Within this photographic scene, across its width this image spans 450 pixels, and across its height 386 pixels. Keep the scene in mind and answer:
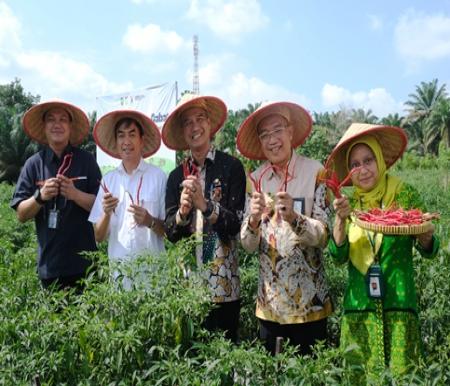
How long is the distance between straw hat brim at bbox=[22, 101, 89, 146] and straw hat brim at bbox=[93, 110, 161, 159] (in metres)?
0.33

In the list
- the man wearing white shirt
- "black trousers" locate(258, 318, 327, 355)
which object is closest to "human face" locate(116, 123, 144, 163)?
the man wearing white shirt

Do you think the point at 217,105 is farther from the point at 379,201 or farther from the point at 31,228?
the point at 31,228

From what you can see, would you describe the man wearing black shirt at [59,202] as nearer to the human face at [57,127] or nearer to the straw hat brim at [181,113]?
the human face at [57,127]

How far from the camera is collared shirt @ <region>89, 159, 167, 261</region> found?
3.08 m

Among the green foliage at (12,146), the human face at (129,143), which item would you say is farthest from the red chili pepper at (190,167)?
the green foliage at (12,146)

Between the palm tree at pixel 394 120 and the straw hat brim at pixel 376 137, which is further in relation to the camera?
the palm tree at pixel 394 120

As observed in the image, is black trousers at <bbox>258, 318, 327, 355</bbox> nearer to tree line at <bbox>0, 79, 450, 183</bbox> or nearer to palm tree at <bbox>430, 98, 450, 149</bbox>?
tree line at <bbox>0, 79, 450, 183</bbox>

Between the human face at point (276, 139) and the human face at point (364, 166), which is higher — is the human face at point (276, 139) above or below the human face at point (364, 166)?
above

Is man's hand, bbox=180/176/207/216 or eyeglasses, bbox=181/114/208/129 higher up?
eyeglasses, bbox=181/114/208/129

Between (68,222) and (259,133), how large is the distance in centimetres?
140

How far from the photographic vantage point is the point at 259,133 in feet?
9.57

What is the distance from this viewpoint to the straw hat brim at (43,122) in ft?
11.8

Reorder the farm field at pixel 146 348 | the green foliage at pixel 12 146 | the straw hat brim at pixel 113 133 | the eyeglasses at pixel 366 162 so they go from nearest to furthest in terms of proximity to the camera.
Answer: the farm field at pixel 146 348 → the eyeglasses at pixel 366 162 → the straw hat brim at pixel 113 133 → the green foliage at pixel 12 146

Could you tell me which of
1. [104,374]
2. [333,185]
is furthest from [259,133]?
[104,374]
